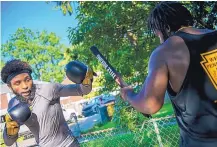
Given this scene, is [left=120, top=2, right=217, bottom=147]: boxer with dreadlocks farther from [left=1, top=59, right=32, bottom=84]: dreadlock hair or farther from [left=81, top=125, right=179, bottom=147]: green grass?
[left=81, top=125, right=179, bottom=147]: green grass

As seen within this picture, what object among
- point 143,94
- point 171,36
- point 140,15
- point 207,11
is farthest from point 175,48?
point 140,15

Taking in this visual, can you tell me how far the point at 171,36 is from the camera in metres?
1.44

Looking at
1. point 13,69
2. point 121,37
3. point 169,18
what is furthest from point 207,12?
point 13,69

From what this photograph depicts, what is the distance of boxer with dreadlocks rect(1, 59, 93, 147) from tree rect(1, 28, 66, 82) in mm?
29607

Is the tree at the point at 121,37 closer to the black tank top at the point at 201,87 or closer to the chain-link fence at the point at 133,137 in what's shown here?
the chain-link fence at the point at 133,137

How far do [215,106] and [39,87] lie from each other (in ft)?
5.79

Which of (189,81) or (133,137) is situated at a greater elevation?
(189,81)

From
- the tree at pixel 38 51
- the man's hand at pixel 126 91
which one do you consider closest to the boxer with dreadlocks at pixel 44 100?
the man's hand at pixel 126 91

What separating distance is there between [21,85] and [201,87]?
174 cm

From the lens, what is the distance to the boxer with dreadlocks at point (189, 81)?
4.50 ft

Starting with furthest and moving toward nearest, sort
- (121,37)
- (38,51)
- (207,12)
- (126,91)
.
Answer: (38,51) < (121,37) < (207,12) < (126,91)

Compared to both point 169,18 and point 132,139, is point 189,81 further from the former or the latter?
point 132,139

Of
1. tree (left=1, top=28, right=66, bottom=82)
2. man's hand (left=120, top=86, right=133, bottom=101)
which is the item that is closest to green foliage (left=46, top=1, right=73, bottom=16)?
man's hand (left=120, top=86, right=133, bottom=101)

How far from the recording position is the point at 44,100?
2498mm
